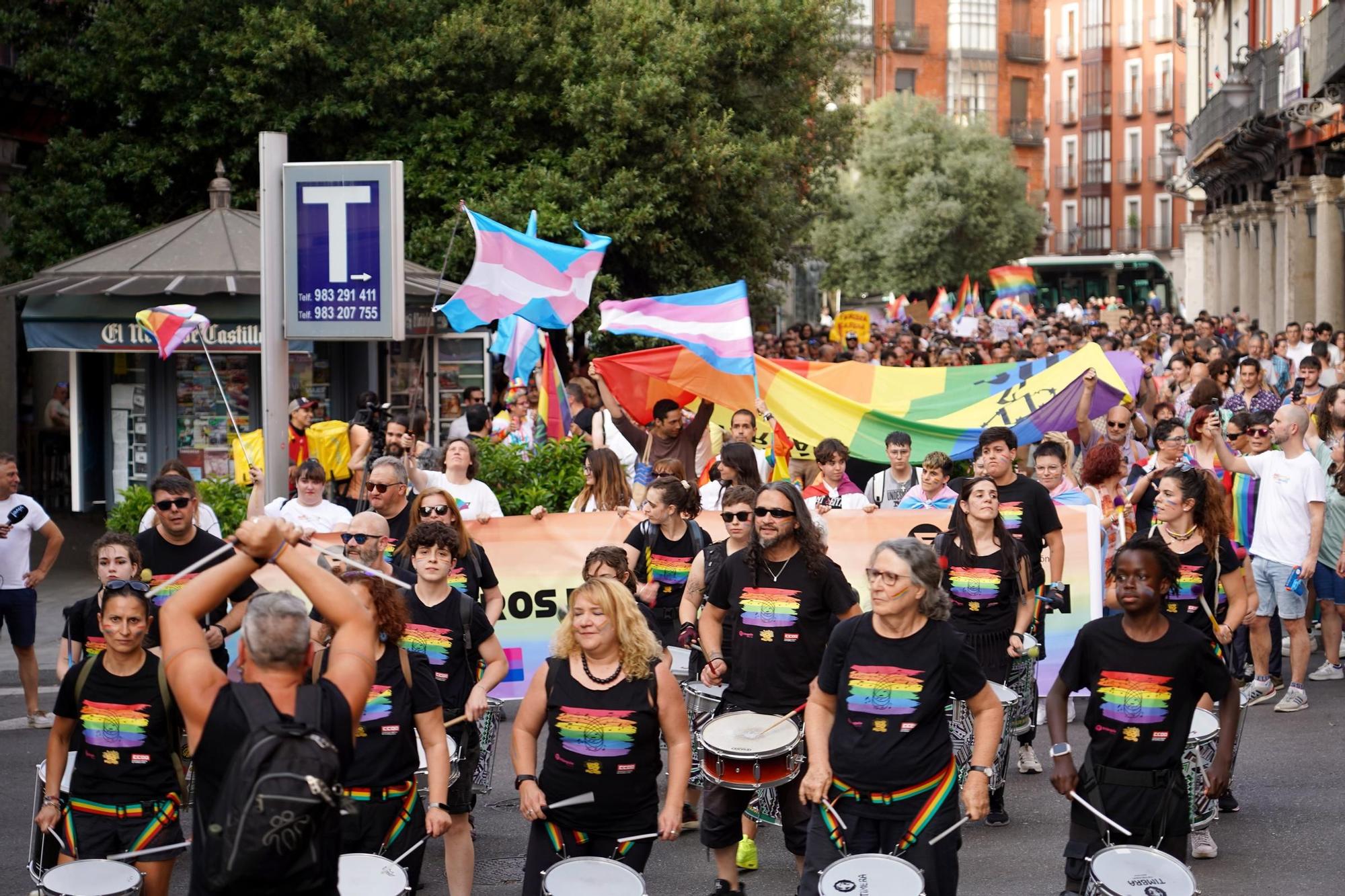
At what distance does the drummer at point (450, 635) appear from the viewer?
22.6 ft

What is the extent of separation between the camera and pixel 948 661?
5.75m

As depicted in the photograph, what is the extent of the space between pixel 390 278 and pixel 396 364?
9.58 metres

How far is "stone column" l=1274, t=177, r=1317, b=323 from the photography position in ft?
98.7

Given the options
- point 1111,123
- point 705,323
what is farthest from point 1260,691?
point 1111,123

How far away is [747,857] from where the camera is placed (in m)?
7.67

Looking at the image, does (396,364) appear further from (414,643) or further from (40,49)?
(414,643)

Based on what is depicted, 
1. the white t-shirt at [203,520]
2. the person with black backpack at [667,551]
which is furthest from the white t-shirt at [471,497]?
the person with black backpack at [667,551]

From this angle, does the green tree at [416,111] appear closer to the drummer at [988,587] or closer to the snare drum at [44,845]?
the drummer at [988,587]

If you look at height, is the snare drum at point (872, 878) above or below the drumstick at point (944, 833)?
below

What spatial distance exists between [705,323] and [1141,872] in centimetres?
795

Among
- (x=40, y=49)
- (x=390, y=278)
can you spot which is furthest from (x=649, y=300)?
(x=40, y=49)

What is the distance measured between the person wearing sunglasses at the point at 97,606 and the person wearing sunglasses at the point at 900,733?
9.07ft

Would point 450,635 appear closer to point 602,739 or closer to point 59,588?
point 602,739

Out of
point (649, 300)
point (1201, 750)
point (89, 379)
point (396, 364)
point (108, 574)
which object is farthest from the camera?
point (396, 364)
